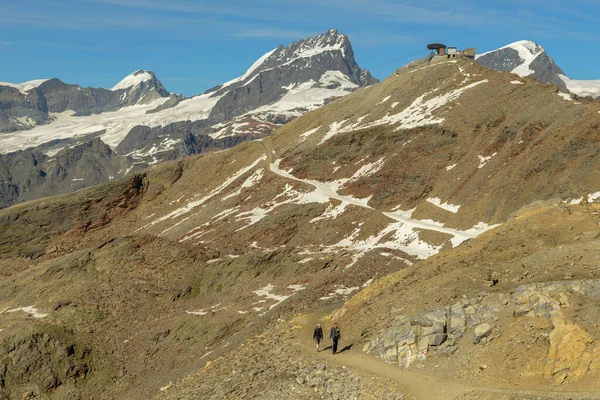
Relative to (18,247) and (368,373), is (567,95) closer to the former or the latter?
(368,373)

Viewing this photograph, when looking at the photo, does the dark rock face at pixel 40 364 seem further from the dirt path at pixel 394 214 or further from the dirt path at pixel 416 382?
the dirt path at pixel 394 214

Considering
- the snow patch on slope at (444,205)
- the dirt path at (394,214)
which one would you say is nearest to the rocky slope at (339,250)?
the snow patch on slope at (444,205)

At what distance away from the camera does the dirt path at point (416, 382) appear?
23375 millimetres

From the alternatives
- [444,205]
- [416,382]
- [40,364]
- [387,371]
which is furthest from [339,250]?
[416,382]

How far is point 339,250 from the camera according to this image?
7612 centimetres

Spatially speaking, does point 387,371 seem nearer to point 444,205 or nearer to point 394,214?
point 444,205

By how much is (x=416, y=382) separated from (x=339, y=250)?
4964cm

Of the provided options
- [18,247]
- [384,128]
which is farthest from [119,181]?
[384,128]

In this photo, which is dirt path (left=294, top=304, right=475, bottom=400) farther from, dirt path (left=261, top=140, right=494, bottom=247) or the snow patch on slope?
the snow patch on slope

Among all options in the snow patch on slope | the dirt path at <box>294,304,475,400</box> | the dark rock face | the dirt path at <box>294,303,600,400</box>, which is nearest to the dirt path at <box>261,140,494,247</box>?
the snow patch on slope

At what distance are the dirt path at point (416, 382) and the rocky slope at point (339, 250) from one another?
0.36 meters

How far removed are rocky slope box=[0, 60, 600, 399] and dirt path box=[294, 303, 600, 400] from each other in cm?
36

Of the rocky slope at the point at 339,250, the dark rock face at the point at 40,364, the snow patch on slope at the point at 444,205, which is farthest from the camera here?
the snow patch on slope at the point at 444,205

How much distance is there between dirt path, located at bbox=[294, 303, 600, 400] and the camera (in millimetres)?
23375
